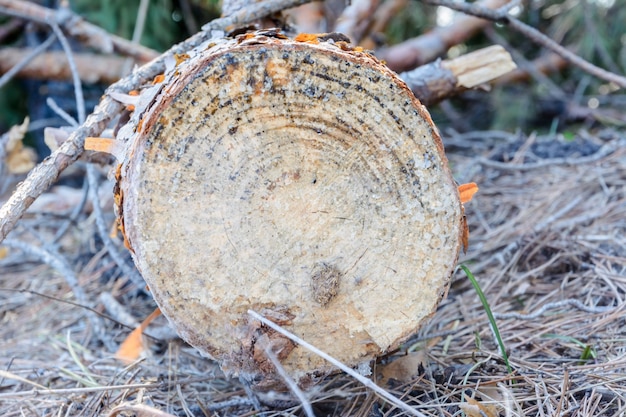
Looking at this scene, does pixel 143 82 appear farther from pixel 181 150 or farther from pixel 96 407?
pixel 96 407

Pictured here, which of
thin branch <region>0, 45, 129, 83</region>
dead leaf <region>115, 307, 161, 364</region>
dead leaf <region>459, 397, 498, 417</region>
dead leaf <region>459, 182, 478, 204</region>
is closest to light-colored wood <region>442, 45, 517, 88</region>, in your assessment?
dead leaf <region>459, 182, 478, 204</region>

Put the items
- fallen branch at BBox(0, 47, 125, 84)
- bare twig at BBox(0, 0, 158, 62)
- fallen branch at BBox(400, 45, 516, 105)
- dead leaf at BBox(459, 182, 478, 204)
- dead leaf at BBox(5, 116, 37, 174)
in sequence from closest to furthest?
dead leaf at BBox(459, 182, 478, 204)
fallen branch at BBox(400, 45, 516, 105)
dead leaf at BBox(5, 116, 37, 174)
bare twig at BBox(0, 0, 158, 62)
fallen branch at BBox(0, 47, 125, 84)

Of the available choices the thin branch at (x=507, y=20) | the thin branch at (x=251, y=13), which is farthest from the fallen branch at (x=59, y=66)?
the thin branch at (x=507, y=20)

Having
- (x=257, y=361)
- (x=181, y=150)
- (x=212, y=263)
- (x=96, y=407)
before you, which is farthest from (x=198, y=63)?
(x=96, y=407)

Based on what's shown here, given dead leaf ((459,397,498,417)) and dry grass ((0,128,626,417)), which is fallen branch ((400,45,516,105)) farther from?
dead leaf ((459,397,498,417))

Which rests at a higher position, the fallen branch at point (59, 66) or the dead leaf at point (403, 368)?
the fallen branch at point (59, 66)

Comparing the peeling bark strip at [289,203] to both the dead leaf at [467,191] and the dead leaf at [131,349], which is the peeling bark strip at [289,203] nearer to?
the dead leaf at [467,191]
